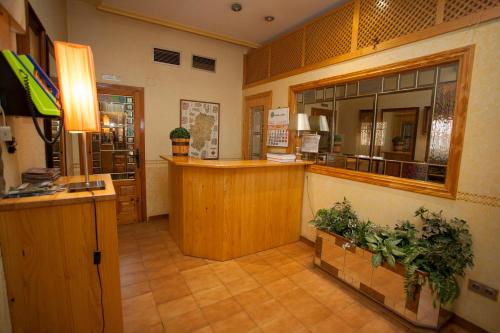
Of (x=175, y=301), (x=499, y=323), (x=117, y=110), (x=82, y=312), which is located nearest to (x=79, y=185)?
(x=82, y=312)

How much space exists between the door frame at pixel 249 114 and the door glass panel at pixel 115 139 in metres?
1.93

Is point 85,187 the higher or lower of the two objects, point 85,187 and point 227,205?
the higher

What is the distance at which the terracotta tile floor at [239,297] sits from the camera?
185 cm

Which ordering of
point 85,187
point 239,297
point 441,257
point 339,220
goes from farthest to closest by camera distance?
point 339,220 < point 239,297 < point 441,257 < point 85,187

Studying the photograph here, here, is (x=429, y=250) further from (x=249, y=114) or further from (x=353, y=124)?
(x=249, y=114)

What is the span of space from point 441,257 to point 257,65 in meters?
3.67

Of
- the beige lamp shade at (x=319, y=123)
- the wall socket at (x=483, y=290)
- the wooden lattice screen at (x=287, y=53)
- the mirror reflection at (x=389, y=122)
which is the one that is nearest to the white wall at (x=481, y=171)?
the wall socket at (x=483, y=290)

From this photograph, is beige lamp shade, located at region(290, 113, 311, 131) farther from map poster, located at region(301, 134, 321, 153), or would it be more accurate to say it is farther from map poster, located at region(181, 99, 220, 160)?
map poster, located at region(181, 99, 220, 160)

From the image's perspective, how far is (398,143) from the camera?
114 inches

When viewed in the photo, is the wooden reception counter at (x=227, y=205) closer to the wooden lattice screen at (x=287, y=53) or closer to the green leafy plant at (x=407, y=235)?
the green leafy plant at (x=407, y=235)

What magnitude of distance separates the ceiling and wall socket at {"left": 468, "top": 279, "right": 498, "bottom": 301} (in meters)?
3.11

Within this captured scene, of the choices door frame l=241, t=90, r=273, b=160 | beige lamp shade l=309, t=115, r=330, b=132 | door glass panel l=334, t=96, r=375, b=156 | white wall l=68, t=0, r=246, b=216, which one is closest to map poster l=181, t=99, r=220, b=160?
white wall l=68, t=0, r=246, b=216

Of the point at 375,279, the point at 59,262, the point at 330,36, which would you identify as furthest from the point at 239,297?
the point at 330,36

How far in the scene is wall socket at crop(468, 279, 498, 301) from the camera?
1754 mm
